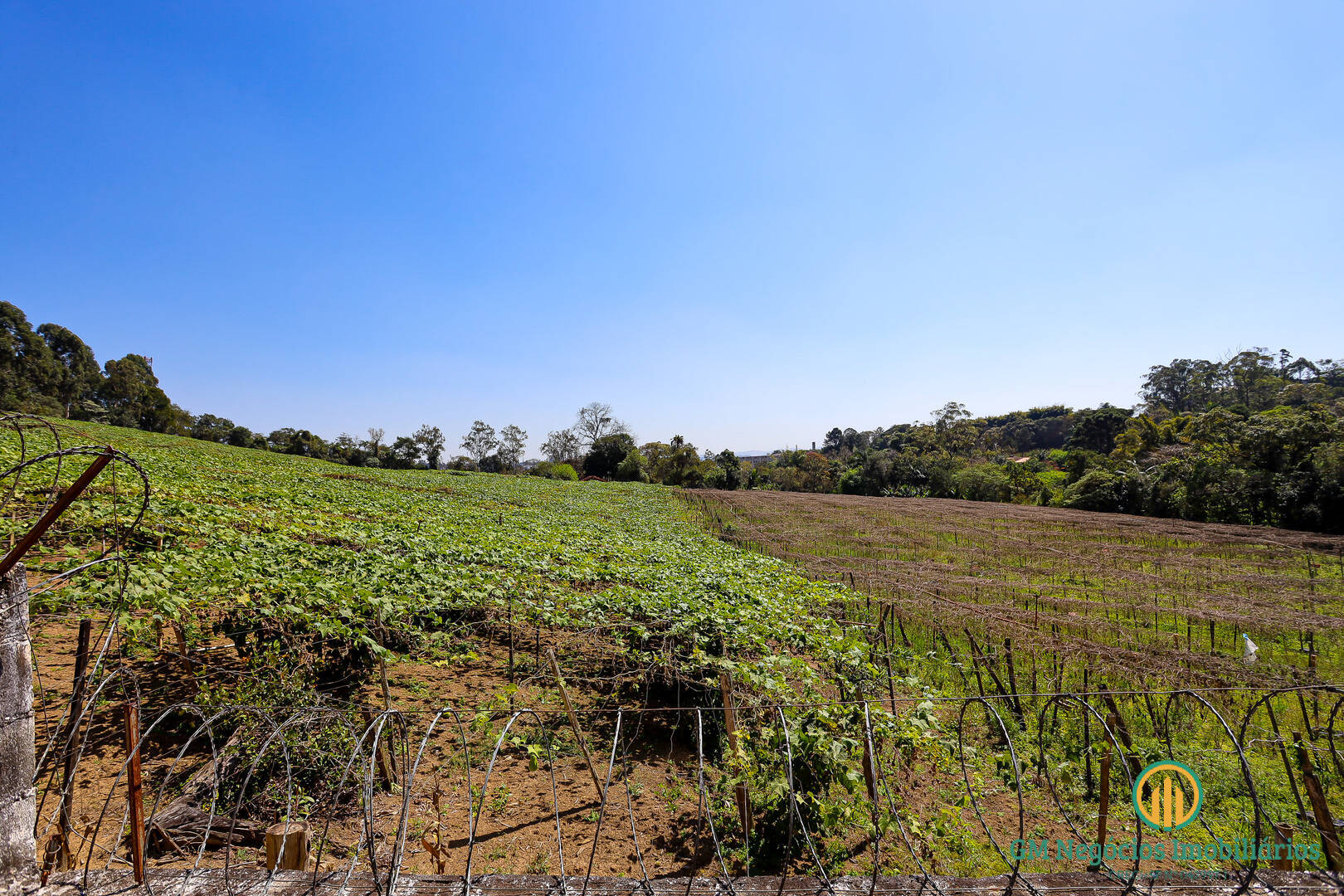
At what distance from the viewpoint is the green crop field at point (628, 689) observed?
3.73 metres

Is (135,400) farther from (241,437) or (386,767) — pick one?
(386,767)

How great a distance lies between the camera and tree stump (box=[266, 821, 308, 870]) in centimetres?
204

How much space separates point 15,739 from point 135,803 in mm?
541

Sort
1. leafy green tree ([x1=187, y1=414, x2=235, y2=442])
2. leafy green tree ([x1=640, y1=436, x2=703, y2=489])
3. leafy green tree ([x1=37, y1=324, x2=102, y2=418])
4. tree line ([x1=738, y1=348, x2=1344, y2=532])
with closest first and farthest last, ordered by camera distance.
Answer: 1. tree line ([x1=738, y1=348, x2=1344, y2=532])
2. leafy green tree ([x1=37, y1=324, x2=102, y2=418])
3. leafy green tree ([x1=187, y1=414, x2=235, y2=442])
4. leafy green tree ([x1=640, y1=436, x2=703, y2=489])

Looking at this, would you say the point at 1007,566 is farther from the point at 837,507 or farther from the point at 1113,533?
the point at 837,507

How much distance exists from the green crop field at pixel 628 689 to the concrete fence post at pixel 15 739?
5.9 inches

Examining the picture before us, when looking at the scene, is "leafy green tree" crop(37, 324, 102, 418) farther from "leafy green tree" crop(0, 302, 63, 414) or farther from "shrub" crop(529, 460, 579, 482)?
"shrub" crop(529, 460, 579, 482)

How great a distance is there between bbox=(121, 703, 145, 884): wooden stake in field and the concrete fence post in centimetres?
24

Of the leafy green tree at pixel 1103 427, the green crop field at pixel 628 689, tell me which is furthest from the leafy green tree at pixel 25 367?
the leafy green tree at pixel 1103 427

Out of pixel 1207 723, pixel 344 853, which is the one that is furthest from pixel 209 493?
pixel 1207 723

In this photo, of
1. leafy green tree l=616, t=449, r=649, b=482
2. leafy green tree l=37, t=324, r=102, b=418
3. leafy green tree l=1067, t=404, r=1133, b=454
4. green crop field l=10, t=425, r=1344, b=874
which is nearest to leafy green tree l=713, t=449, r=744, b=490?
leafy green tree l=616, t=449, r=649, b=482

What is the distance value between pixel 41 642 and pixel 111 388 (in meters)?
66.5

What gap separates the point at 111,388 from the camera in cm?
5091

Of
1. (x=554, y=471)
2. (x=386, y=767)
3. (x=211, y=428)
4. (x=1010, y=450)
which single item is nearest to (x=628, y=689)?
(x=386, y=767)
